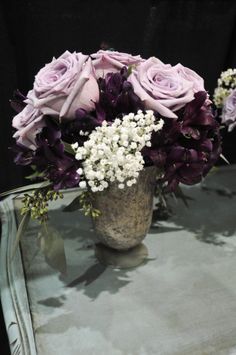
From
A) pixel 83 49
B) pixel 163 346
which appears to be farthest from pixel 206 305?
pixel 83 49

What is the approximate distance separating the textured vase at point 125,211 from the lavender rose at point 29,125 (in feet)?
0.47

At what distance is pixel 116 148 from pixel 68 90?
116 mm

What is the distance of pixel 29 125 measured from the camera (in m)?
0.61

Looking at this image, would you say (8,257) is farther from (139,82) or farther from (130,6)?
(130,6)

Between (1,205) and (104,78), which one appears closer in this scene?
(104,78)

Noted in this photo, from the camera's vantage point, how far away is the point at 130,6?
1048mm

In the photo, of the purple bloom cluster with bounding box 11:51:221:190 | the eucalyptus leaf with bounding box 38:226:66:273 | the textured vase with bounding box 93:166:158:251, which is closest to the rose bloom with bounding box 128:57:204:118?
the purple bloom cluster with bounding box 11:51:221:190

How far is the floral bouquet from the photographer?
0.56 meters

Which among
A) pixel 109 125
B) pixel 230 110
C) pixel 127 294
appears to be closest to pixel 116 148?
pixel 109 125

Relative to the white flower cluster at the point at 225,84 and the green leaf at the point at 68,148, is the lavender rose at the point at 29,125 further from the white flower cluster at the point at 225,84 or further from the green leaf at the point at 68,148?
the white flower cluster at the point at 225,84

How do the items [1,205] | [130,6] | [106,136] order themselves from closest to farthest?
1. [106,136]
2. [1,205]
3. [130,6]

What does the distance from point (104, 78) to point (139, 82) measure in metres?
0.06

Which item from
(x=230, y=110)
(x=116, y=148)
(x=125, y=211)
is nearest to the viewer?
(x=116, y=148)

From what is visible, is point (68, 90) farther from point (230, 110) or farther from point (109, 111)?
point (230, 110)
